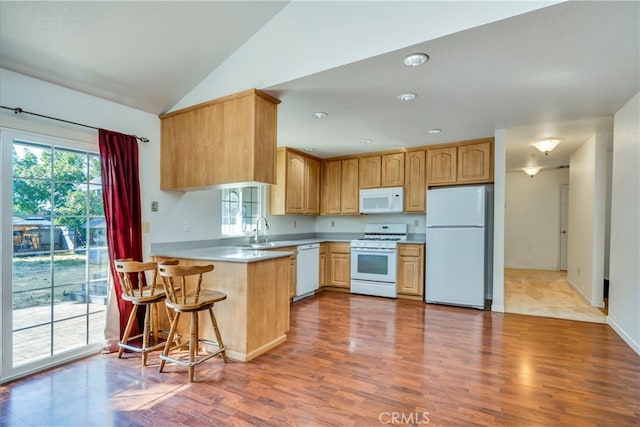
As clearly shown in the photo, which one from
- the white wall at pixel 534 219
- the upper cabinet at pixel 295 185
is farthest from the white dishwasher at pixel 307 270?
the white wall at pixel 534 219

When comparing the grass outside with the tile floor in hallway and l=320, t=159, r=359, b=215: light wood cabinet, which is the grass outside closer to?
l=320, t=159, r=359, b=215: light wood cabinet

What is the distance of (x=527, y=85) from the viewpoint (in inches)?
105

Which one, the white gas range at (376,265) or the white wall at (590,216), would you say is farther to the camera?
the white gas range at (376,265)

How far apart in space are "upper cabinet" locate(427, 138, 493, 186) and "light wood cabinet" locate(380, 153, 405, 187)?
425 mm

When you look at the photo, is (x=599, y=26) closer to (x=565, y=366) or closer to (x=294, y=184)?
(x=565, y=366)

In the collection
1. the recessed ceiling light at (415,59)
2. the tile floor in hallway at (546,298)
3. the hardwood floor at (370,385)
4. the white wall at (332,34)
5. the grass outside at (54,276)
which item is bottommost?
the tile floor in hallway at (546,298)

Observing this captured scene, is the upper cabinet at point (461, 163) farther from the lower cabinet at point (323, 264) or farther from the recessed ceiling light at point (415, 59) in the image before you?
the recessed ceiling light at point (415, 59)

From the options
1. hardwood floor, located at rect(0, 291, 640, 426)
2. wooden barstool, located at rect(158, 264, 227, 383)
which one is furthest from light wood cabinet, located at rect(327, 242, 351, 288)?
wooden barstool, located at rect(158, 264, 227, 383)

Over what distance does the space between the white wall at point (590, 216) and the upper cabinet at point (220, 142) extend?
4436mm

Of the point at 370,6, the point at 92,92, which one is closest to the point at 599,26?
the point at 370,6

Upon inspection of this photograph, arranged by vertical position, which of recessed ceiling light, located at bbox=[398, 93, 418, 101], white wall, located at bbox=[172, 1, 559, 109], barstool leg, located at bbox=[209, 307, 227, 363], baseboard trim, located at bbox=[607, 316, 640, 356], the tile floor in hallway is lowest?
the tile floor in hallway

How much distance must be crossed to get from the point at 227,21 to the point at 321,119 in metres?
1.38

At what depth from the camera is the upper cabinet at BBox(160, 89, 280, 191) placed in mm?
2771

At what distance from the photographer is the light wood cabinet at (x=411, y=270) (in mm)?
4758
